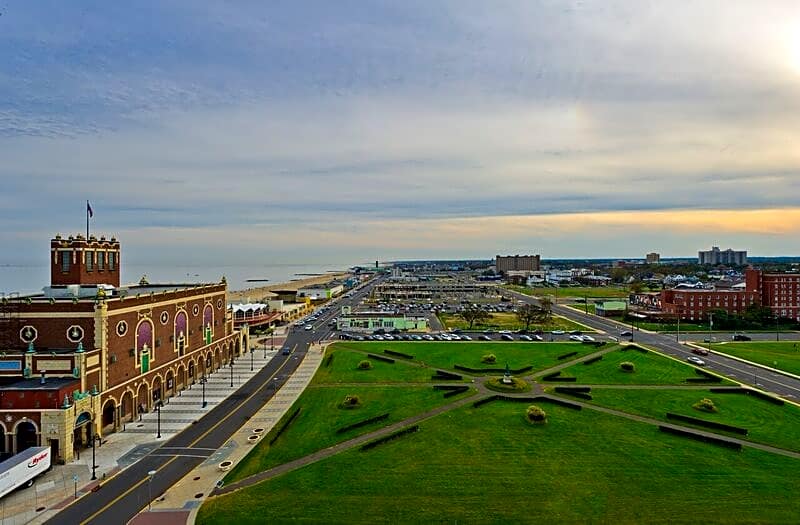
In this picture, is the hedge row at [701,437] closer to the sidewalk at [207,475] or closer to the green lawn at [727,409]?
the green lawn at [727,409]

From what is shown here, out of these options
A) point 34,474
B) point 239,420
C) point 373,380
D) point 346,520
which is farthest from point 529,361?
point 34,474

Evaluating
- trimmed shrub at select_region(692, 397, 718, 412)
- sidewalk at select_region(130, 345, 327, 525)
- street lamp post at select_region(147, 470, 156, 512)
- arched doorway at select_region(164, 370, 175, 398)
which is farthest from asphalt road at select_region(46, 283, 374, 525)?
trimmed shrub at select_region(692, 397, 718, 412)

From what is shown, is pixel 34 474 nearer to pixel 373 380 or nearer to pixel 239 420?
pixel 239 420

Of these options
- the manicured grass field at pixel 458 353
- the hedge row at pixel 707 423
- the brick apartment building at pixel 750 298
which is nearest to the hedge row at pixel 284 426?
the manicured grass field at pixel 458 353

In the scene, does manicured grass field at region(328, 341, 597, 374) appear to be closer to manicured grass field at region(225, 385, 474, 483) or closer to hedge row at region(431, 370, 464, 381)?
hedge row at region(431, 370, 464, 381)

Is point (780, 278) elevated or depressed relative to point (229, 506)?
elevated
